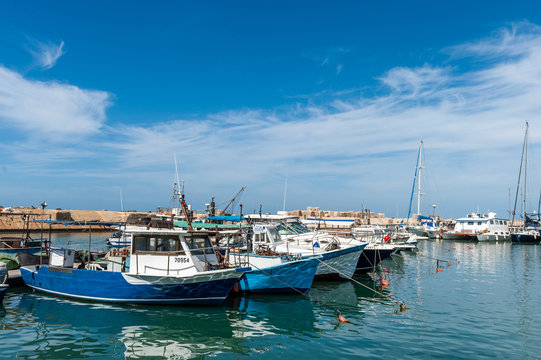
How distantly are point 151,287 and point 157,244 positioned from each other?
1689 millimetres

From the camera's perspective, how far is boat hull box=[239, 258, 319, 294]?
17141 mm

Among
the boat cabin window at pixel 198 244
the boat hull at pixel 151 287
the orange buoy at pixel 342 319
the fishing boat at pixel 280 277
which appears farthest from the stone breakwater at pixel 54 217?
the orange buoy at pixel 342 319

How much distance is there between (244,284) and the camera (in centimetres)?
1761

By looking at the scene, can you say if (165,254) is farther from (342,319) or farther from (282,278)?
(342,319)

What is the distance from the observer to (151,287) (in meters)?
14.7

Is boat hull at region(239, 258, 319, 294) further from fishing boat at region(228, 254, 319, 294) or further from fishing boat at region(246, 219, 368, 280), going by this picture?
fishing boat at region(246, 219, 368, 280)

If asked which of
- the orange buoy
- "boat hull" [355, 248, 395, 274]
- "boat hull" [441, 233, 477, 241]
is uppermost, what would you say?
"boat hull" [355, 248, 395, 274]

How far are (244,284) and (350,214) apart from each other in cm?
7753

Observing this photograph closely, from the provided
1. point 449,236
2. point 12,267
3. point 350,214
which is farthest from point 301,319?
Result: point 350,214

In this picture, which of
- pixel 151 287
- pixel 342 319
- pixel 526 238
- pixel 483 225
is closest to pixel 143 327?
pixel 151 287

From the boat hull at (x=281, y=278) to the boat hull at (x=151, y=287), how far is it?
8.04 feet

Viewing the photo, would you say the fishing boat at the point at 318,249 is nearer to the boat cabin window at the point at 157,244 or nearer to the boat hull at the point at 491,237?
the boat cabin window at the point at 157,244

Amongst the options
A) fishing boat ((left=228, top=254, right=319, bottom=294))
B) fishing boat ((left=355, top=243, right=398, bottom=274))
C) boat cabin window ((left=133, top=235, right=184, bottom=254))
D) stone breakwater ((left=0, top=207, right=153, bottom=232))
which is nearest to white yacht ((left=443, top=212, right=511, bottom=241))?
fishing boat ((left=355, top=243, right=398, bottom=274))

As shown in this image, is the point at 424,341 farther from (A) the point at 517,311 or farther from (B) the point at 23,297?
(B) the point at 23,297
